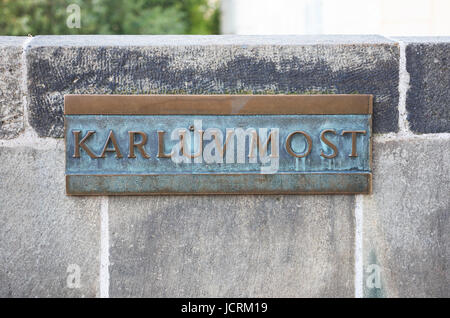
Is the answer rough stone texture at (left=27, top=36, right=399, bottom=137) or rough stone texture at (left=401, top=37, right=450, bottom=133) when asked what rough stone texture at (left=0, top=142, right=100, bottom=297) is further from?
rough stone texture at (left=401, top=37, right=450, bottom=133)

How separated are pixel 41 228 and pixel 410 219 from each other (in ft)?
4.71

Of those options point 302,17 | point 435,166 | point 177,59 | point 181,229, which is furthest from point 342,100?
point 302,17

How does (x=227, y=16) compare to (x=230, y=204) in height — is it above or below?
above

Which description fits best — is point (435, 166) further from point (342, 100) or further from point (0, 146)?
point (0, 146)

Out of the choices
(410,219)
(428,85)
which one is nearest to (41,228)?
(410,219)

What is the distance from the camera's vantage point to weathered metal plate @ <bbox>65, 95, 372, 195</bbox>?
1750 mm

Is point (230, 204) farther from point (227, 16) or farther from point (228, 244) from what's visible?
point (227, 16)

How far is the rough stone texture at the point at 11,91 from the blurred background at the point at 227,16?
2.23 feet

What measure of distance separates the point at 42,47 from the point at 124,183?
595 millimetres

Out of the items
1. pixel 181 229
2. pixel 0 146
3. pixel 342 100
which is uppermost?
pixel 342 100

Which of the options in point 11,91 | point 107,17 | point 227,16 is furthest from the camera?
point 227,16

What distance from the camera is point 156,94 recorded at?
5.77 ft

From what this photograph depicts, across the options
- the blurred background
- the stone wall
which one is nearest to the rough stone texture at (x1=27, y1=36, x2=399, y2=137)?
the stone wall

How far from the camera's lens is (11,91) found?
5.74 feet
